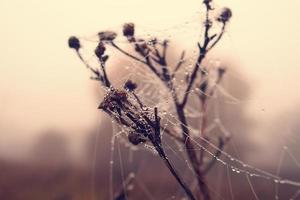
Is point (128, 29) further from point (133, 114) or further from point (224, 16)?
point (133, 114)

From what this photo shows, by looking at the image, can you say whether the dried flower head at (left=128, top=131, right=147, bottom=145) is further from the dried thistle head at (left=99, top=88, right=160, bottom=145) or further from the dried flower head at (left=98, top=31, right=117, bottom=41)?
the dried flower head at (left=98, top=31, right=117, bottom=41)

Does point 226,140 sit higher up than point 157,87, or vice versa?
point 157,87

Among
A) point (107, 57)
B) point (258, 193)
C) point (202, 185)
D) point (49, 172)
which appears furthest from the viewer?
point (49, 172)

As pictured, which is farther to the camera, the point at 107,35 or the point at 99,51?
the point at 107,35

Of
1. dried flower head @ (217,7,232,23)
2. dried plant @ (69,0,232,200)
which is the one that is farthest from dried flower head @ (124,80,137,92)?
dried flower head @ (217,7,232,23)

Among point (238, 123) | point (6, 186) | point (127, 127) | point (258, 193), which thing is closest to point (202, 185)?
point (127, 127)

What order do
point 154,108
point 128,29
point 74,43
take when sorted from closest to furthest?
point 154,108
point 128,29
point 74,43

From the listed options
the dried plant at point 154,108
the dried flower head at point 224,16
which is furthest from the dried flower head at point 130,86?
the dried flower head at point 224,16

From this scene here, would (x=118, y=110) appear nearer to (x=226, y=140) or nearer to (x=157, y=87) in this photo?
(x=157, y=87)

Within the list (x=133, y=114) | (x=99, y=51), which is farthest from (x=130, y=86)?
(x=133, y=114)
